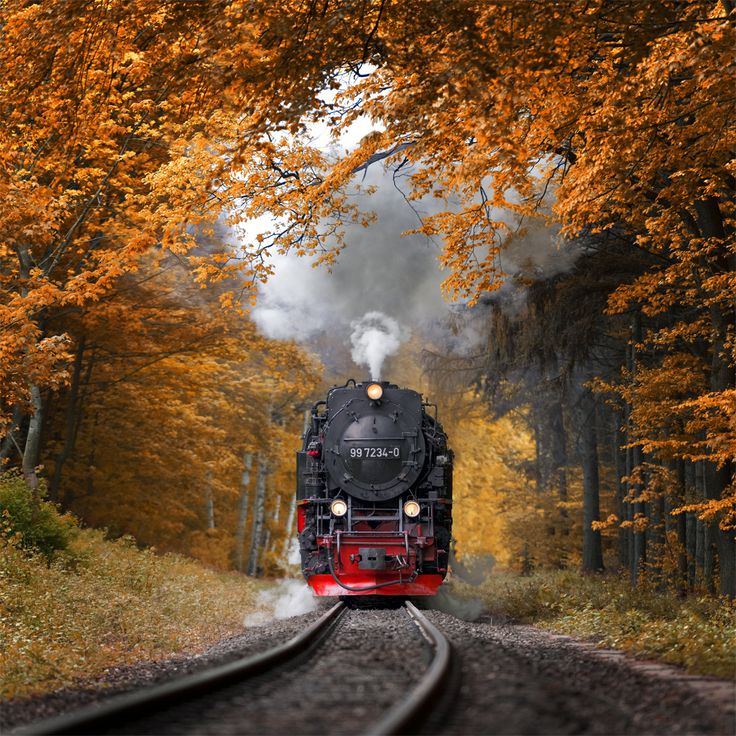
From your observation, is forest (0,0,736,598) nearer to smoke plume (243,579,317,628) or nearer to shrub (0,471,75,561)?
shrub (0,471,75,561)

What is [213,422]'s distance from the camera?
1072 inches

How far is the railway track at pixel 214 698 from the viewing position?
451 cm

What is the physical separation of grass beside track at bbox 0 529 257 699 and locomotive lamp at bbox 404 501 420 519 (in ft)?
9.93

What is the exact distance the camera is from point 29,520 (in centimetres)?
1543

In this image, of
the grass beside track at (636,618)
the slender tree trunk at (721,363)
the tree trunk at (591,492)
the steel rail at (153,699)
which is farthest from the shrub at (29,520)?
the tree trunk at (591,492)

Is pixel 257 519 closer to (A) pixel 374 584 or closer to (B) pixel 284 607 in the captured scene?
(B) pixel 284 607

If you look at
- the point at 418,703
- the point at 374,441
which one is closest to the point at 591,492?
the point at 374,441

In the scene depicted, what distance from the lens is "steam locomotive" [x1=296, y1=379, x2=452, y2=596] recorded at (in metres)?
14.3

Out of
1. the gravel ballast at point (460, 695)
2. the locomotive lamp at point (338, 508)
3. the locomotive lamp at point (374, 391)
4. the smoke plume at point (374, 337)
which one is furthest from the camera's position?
the smoke plume at point (374, 337)

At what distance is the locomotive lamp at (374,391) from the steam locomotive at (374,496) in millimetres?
16

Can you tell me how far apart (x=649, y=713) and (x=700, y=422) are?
829 cm

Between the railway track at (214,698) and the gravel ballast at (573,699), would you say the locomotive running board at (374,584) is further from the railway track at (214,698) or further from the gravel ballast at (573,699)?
the railway track at (214,698)

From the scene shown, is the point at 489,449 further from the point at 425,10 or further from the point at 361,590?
the point at 425,10

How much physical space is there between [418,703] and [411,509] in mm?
9758
